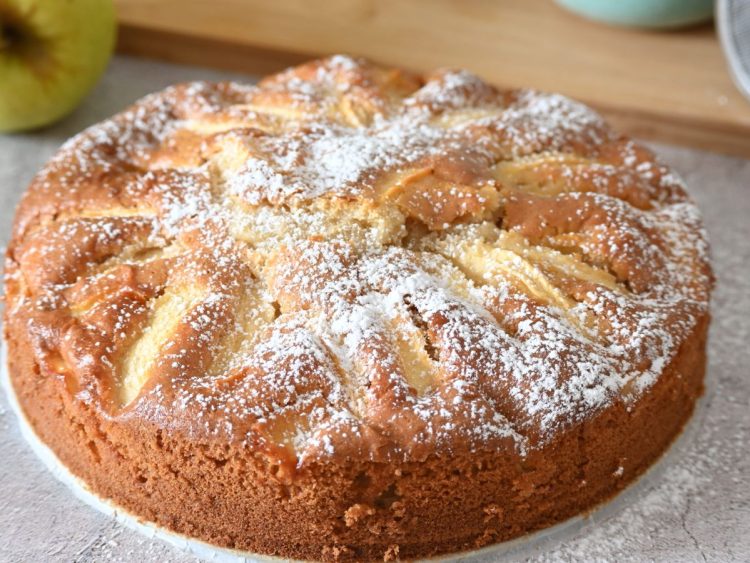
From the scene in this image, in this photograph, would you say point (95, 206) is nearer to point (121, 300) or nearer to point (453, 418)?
point (121, 300)

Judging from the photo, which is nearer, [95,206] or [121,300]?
[121,300]

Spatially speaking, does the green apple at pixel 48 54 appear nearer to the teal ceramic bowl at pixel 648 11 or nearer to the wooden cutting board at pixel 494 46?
the wooden cutting board at pixel 494 46

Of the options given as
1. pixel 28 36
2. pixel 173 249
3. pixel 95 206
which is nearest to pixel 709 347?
pixel 173 249

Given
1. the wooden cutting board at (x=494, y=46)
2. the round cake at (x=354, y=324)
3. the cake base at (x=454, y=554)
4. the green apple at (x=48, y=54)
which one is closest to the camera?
the round cake at (x=354, y=324)

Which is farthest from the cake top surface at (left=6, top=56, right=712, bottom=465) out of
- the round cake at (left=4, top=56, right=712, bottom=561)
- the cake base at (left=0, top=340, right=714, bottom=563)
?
the cake base at (left=0, top=340, right=714, bottom=563)

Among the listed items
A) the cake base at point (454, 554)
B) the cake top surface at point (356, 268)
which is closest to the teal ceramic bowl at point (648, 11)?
the cake top surface at point (356, 268)
